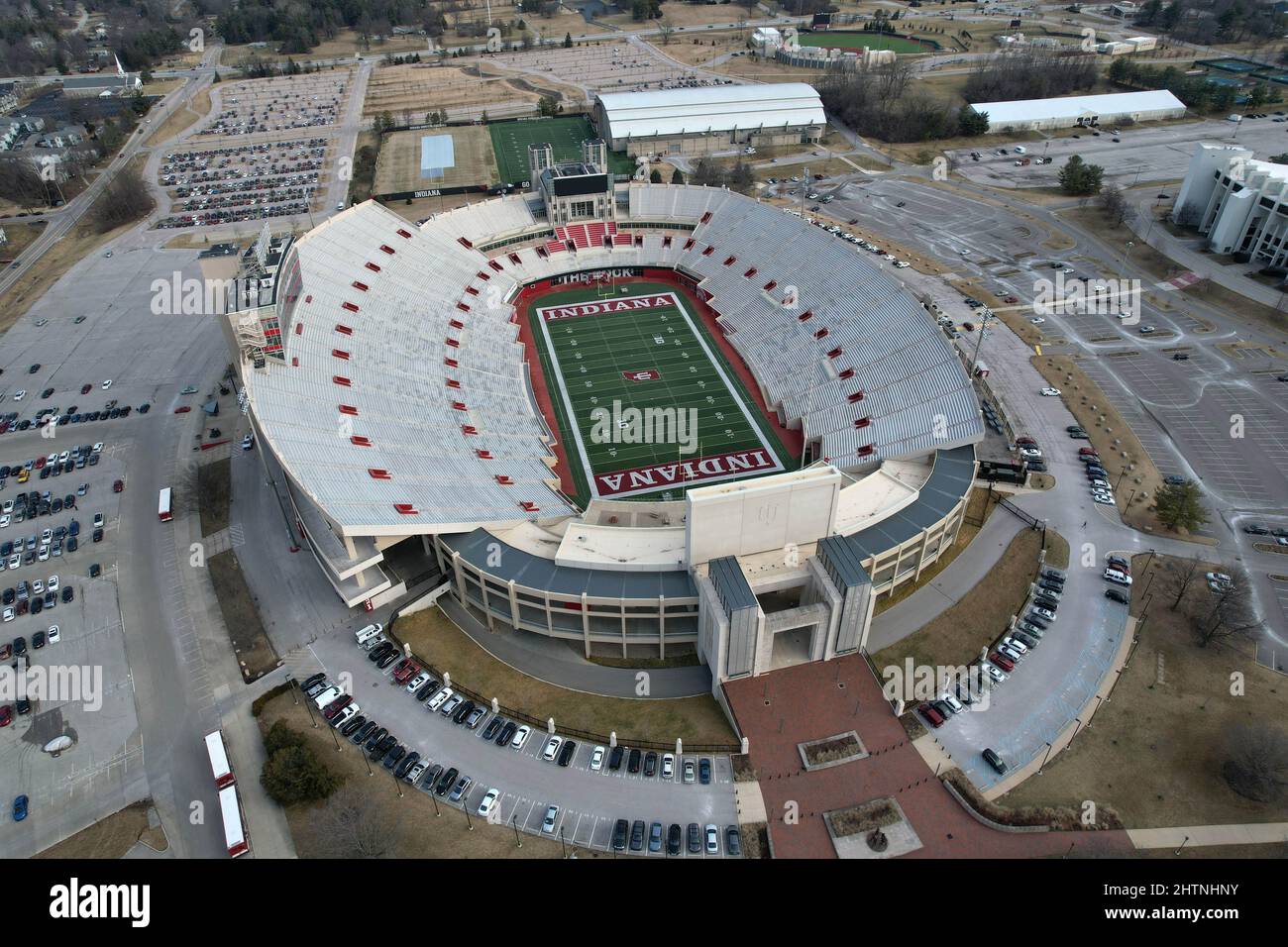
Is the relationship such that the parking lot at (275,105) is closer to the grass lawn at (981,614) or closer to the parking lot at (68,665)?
the parking lot at (68,665)

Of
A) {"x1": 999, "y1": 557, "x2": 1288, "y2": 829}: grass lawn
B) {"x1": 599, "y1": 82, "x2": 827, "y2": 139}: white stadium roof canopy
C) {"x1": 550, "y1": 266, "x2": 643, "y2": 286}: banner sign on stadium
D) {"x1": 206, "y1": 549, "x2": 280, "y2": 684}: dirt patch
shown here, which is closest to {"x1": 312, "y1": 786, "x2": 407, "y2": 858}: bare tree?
{"x1": 206, "y1": 549, "x2": 280, "y2": 684}: dirt patch

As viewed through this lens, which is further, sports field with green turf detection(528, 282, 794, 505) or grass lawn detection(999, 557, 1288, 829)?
sports field with green turf detection(528, 282, 794, 505)

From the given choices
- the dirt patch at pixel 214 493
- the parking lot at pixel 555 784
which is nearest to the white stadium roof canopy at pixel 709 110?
the dirt patch at pixel 214 493

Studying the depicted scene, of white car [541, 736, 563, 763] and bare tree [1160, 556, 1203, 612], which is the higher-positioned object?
bare tree [1160, 556, 1203, 612]

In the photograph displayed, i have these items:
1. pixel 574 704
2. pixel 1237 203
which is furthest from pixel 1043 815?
pixel 1237 203

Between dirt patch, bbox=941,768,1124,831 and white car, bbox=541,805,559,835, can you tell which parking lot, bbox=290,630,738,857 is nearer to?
white car, bbox=541,805,559,835

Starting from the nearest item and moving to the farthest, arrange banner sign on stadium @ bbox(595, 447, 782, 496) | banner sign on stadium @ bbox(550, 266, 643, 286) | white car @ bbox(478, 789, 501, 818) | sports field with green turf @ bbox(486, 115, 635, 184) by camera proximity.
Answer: white car @ bbox(478, 789, 501, 818)
banner sign on stadium @ bbox(595, 447, 782, 496)
banner sign on stadium @ bbox(550, 266, 643, 286)
sports field with green turf @ bbox(486, 115, 635, 184)

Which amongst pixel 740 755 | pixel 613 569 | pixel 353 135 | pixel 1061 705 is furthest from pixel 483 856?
pixel 353 135

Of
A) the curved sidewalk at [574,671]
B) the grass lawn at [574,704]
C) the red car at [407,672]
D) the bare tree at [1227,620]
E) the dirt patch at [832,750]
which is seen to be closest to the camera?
the dirt patch at [832,750]
